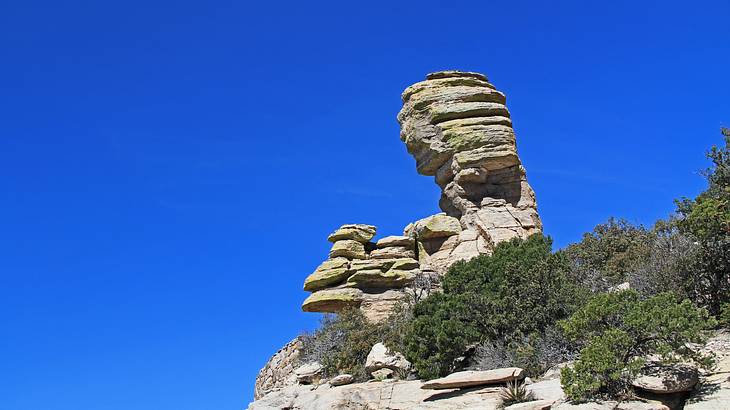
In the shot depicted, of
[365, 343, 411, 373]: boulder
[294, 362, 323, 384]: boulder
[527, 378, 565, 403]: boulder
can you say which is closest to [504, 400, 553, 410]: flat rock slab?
[527, 378, 565, 403]: boulder

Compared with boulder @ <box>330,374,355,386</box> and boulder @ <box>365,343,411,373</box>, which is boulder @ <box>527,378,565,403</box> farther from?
boulder @ <box>330,374,355,386</box>

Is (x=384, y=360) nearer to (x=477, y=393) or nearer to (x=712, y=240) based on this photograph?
(x=477, y=393)

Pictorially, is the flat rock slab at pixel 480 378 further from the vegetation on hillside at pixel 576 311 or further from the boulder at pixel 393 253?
the boulder at pixel 393 253

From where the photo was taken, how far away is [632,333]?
62.0 feet

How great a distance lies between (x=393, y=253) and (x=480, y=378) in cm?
2052


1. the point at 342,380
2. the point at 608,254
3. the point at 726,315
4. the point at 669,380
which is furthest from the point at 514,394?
the point at 608,254

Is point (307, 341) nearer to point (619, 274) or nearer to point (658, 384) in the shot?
point (619, 274)

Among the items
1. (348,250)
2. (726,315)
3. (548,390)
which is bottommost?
(548,390)

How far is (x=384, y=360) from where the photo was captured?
28.0 metres

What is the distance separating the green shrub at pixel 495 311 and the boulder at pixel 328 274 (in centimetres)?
1096

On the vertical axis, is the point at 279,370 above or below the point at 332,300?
below

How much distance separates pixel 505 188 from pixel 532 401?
24683mm

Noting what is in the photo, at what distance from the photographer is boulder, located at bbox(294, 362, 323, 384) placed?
3095 centimetres

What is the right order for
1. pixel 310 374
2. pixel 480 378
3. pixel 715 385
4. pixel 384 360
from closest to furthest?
pixel 715 385 < pixel 480 378 < pixel 384 360 < pixel 310 374
